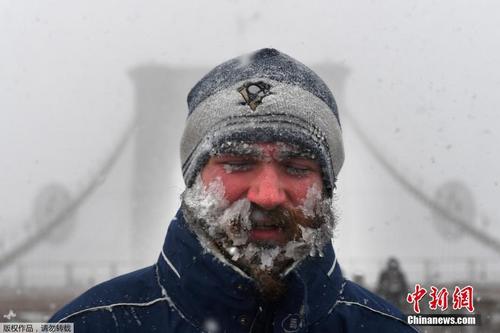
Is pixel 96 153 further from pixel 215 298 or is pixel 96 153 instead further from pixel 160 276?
pixel 215 298

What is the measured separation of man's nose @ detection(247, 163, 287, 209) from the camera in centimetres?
111

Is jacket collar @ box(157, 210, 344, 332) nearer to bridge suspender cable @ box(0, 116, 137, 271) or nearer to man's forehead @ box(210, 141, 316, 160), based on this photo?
man's forehead @ box(210, 141, 316, 160)

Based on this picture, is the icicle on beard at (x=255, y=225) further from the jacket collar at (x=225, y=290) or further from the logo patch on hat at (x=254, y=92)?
the logo patch on hat at (x=254, y=92)

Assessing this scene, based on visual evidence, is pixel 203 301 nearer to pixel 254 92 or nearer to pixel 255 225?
pixel 255 225

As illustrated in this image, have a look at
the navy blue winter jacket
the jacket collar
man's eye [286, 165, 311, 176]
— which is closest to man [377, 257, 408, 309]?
the navy blue winter jacket

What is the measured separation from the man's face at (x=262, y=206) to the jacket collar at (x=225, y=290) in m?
0.03

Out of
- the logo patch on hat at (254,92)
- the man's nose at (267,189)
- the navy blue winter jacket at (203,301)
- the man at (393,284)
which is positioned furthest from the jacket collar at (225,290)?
the man at (393,284)

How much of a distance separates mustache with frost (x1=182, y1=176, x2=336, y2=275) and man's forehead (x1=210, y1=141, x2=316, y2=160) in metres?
0.07

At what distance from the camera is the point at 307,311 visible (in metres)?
1.17

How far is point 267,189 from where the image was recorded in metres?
1.12

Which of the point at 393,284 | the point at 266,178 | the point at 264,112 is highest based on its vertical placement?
the point at 264,112

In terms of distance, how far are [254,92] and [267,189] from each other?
20cm

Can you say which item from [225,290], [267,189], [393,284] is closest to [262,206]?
[267,189]

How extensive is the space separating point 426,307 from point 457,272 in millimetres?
158
